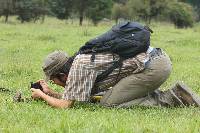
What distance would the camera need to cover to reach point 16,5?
63.4 m

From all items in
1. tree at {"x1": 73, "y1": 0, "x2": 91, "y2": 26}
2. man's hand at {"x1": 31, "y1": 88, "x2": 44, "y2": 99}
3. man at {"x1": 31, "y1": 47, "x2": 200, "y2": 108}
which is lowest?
tree at {"x1": 73, "y1": 0, "x2": 91, "y2": 26}

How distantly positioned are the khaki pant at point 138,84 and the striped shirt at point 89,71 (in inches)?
5.1

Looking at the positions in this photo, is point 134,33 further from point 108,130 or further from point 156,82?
point 108,130

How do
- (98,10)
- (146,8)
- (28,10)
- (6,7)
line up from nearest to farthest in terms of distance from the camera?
(6,7)
(28,10)
(98,10)
(146,8)

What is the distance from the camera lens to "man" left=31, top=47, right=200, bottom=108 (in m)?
8.67

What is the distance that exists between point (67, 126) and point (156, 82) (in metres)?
2.88

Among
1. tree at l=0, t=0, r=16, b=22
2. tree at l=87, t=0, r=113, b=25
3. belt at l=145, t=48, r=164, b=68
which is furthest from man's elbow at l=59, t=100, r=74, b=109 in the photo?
tree at l=87, t=0, r=113, b=25

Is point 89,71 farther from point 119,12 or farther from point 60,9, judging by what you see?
point 119,12

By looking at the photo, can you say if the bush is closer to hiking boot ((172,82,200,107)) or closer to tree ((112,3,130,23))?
tree ((112,3,130,23))

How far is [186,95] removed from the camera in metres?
9.38

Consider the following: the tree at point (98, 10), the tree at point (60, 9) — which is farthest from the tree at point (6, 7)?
the tree at point (98, 10)

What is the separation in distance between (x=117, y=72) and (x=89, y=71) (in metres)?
0.56

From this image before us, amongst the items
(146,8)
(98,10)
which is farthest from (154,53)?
(146,8)

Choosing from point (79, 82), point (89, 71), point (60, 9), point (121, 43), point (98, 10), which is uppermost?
point (121, 43)
